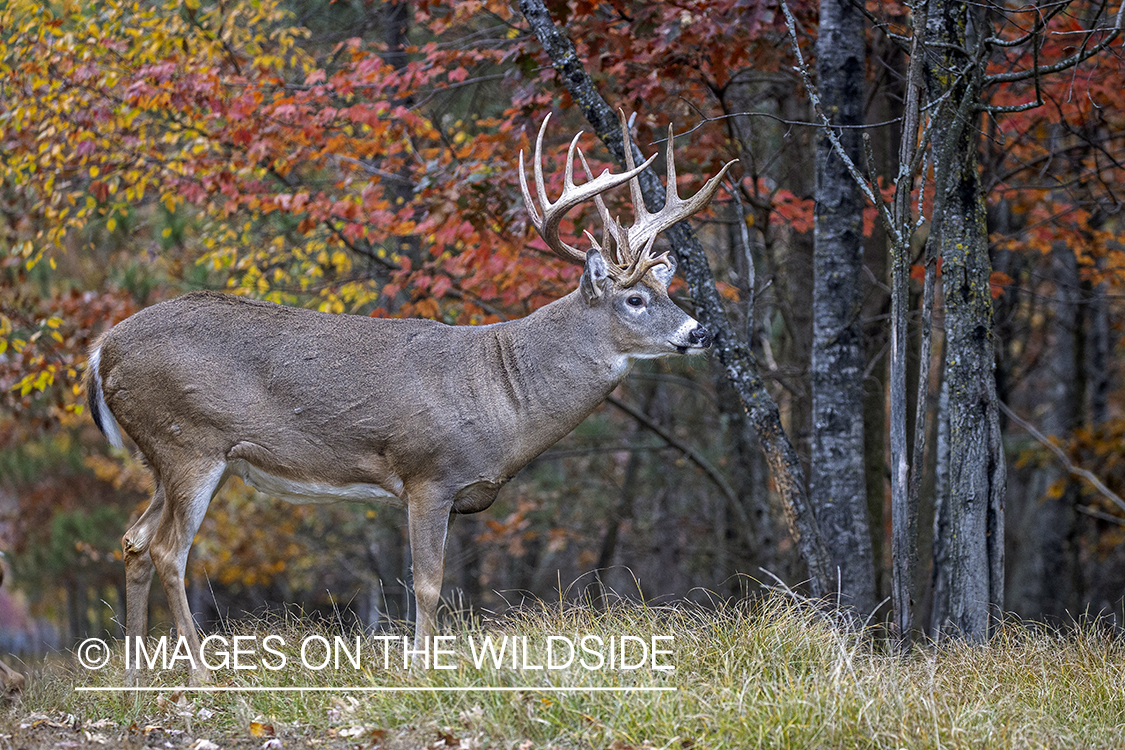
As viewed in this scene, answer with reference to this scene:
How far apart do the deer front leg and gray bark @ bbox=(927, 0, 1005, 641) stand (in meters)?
2.85

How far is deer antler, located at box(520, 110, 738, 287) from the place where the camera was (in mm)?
6016

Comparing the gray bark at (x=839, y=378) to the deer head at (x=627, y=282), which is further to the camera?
the gray bark at (x=839, y=378)

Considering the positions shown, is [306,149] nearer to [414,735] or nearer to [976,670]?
[414,735]

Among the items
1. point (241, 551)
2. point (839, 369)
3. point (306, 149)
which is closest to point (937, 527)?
point (839, 369)

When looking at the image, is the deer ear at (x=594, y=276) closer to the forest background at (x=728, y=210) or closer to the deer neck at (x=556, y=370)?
the deer neck at (x=556, y=370)

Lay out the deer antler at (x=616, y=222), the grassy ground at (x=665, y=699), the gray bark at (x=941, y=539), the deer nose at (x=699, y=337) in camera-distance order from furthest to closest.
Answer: the gray bark at (x=941, y=539), the deer antler at (x=616, y=222), the deer nose at (x=699, y=337), the grassy ground at (x=665, y=699)

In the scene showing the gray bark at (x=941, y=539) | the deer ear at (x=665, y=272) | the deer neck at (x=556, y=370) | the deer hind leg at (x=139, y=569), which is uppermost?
the deer ear at (x=665, y=272)

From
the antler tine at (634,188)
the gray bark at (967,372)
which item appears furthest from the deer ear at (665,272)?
the gray bark at (967,372)

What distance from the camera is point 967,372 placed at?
6.29 meters

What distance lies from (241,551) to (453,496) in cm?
1298

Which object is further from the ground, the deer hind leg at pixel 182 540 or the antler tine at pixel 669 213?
the antler tine at pixel 669 213

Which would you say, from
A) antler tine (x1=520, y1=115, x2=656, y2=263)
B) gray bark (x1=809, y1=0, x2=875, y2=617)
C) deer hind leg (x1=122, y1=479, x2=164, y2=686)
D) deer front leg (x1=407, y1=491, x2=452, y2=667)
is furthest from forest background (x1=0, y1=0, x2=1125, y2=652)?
deer front leg (x1=407, y1=491, x2=452, y2=667)

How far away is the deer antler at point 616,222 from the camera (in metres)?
6.02

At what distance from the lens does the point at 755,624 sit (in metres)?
5.36
